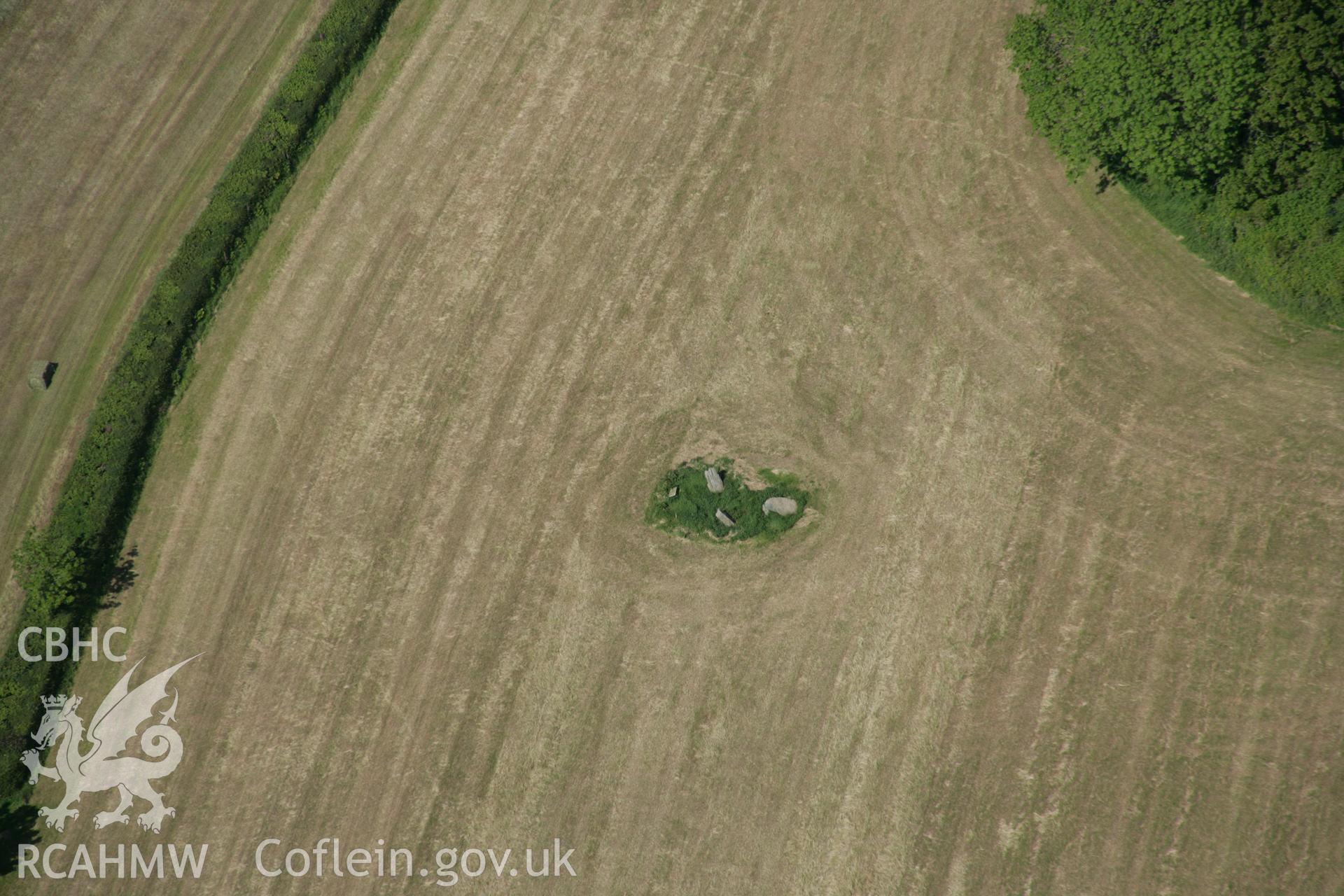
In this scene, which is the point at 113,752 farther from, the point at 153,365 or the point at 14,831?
the point at 153,365

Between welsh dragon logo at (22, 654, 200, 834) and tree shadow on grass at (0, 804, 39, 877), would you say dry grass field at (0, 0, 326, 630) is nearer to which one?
welsh dragon logo at (22, 654, 200, 834)

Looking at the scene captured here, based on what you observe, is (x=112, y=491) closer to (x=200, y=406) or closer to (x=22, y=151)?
(x=200, y=406)

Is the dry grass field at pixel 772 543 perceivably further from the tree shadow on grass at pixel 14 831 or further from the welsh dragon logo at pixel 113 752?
the tree shadow on grass at pixel 14 831

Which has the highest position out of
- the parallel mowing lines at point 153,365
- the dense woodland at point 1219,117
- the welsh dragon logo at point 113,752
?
the dense woodland at point 1219,117

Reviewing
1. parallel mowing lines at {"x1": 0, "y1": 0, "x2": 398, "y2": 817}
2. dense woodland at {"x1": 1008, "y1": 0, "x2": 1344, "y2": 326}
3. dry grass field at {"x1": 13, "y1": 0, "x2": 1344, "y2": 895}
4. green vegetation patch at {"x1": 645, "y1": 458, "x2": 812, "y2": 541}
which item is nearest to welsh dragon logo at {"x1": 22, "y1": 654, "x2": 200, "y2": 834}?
dry grass field at {"x1": 13, "y1": 0, "x2": 1344, "y2": 895}

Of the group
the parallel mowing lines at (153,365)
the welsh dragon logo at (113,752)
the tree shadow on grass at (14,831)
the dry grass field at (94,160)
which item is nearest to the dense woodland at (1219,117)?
the parallel mowing lines at (153,365)

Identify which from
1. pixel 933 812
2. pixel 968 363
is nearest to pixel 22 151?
pixel 968 363

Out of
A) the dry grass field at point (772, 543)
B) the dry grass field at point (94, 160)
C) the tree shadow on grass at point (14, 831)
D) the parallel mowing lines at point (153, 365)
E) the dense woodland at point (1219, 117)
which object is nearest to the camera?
the dense woodland at point (1219, 117)
